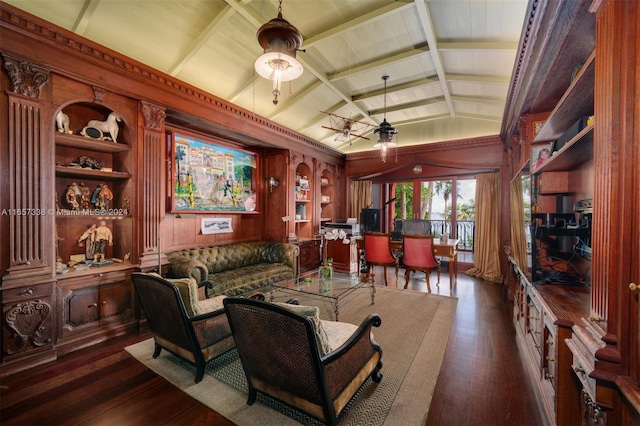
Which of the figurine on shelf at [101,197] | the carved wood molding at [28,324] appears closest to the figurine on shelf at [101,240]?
the figurine on shelf at [101,197]

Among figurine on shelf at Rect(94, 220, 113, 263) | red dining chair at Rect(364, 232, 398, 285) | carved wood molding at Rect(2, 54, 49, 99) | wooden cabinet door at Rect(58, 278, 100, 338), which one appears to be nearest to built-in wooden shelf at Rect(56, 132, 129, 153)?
carved wood molding at Rect(2, 54, 49, 99)

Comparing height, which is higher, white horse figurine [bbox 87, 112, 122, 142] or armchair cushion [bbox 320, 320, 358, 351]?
white horse figurine [bbox 87, 112, 122, 142]

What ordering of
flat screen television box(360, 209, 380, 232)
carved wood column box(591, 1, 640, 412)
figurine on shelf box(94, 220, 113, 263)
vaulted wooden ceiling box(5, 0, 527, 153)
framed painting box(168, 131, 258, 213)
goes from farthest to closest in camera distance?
1. flat screen television box(360, 209, 380, 232)
2. framed painting box(168, 131, 258, 213)
3. figurine on shelf box(94, 220, 113, 263)
4. vaulted wooden ceiling box(5, 0, 527, 153)
5. carved wood column box(591, 1, 640, 412)

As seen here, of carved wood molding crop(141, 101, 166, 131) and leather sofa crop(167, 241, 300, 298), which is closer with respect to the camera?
carved wood molding crop(141, 101, 166, 131)

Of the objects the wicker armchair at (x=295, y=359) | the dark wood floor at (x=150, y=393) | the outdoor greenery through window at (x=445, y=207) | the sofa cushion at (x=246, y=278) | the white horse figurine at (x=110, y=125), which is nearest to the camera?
the wicker armchair at (x=295, y=359)

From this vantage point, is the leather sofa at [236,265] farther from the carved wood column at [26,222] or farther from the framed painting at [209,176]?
the carved wood column at [26,222]

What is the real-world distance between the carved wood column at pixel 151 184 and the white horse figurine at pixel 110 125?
0.26m

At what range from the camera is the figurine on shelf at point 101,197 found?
304 cm

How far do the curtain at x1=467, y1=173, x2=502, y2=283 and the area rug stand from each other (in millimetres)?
2736

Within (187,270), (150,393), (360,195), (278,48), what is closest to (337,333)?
(150,393)

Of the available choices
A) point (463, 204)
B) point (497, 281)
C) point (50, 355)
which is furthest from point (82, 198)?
point (463, 204)

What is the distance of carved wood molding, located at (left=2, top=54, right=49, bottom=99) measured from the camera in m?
2.23

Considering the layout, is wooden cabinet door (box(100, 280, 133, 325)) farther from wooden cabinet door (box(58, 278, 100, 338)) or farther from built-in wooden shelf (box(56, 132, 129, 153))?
built-in wooden shelf (box(56, 132, 129, 153))

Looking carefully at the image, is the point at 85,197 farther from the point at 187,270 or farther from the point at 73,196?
the point at 187,270
